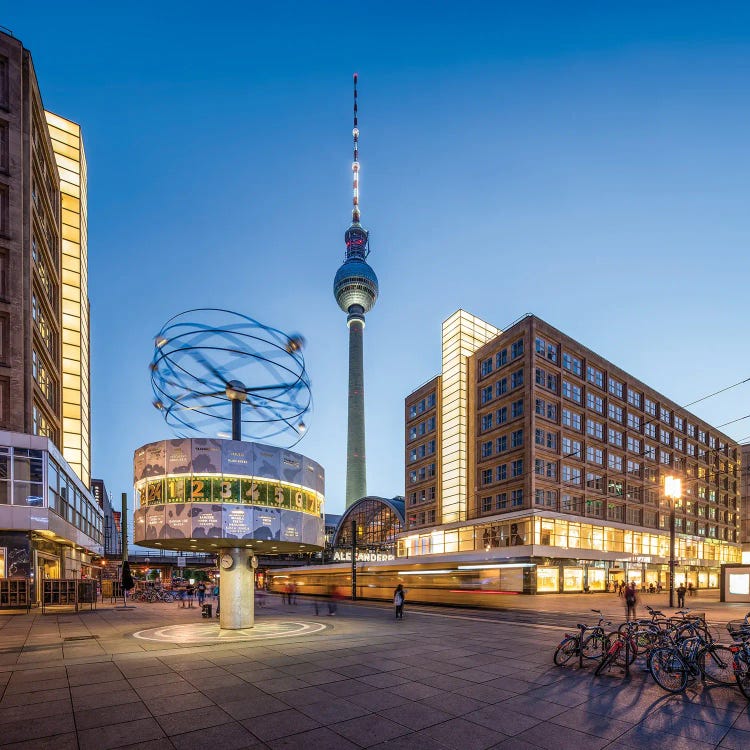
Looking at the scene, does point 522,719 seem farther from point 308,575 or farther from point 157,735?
point 308,575

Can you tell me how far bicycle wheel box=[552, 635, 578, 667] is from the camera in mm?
13820

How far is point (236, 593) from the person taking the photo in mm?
21281

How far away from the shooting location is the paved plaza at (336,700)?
329 inches

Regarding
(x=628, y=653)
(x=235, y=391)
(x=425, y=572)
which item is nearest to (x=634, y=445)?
(x=425, y=572)

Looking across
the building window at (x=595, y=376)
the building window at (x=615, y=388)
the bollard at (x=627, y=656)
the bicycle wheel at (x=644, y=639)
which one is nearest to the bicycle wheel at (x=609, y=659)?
the bollard at (x=627, y=656)

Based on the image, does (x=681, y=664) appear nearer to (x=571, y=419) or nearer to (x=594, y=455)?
(x=571, y=419)

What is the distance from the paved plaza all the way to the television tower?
150 meters

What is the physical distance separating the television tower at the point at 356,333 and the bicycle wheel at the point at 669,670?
155 meters

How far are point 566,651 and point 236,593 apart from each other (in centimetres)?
1308


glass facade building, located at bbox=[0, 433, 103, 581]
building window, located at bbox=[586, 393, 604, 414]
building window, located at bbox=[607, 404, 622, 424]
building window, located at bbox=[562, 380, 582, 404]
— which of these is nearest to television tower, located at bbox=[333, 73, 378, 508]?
building window, located at bbox=[607, 404, 622, 424]

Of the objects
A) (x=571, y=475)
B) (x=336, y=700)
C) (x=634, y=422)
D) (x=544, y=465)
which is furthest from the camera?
(x=634, y=422)

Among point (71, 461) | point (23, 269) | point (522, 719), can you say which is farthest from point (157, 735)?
point (71, 461)

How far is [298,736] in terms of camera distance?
8.34m

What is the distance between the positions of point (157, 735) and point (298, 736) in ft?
7.41
